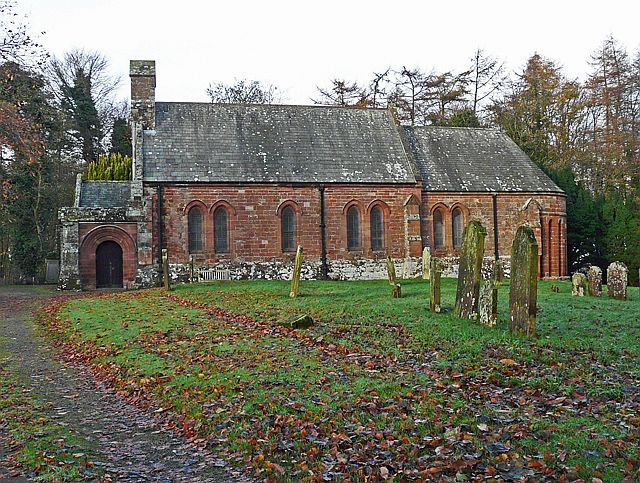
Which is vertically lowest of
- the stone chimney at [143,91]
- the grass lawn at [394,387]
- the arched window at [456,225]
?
the grass lawn at [394,387]

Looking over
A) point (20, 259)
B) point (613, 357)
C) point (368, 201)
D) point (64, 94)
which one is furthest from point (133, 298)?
point (64, 94)

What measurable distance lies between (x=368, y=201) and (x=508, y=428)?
89.7 feet

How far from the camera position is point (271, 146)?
115 ft

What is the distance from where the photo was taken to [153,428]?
9.41m

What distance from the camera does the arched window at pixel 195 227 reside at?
108 ft

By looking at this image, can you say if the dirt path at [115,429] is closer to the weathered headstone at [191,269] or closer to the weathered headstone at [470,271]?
the weathered headstone at [470,271]

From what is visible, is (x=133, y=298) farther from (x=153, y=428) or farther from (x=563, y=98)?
(x=563, y=98)

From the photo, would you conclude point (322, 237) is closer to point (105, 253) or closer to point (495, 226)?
point (495, 226)

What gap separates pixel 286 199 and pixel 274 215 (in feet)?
3.37

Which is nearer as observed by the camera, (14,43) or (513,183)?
(14,43)

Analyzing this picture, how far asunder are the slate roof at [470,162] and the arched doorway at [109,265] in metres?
16.5

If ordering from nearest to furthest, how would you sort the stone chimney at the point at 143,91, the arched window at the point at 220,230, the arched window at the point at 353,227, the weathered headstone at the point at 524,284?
the weathered headstone at the point at 524,284, the arched window at the point at 220,230, the stone chimney at the point at 143,91, the arched window at the point at 353,227

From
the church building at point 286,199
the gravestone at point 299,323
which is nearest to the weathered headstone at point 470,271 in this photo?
the gravestone at point 299,323

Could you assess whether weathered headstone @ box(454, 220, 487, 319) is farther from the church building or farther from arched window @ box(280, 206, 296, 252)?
arched window @ box(280, 206, 296, 252)
